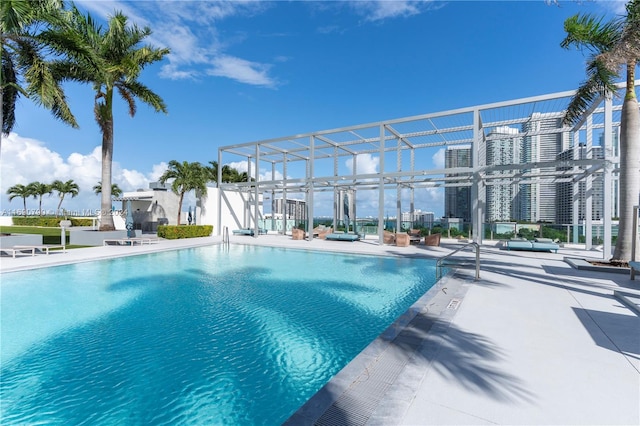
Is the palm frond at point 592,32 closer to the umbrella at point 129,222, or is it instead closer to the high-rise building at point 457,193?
the high-rise building at point 457,193

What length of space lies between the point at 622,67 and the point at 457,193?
1299 cm

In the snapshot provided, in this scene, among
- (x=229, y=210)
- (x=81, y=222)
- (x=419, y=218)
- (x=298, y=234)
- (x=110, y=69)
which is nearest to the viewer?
(x=110, y=69)

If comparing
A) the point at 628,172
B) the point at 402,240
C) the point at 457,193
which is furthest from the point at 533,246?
the point at 457,193

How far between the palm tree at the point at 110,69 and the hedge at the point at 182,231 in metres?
2.89

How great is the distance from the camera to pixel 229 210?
22.0 meters

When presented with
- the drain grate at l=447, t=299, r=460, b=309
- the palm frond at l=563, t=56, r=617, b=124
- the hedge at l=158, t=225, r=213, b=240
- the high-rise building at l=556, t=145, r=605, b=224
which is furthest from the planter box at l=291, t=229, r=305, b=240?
the high-rise building at l=556, t=145, r=605, b=224

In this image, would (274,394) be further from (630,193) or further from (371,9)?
(371,9)

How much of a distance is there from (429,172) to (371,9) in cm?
815

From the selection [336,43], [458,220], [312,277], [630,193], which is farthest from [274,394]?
[336,43]

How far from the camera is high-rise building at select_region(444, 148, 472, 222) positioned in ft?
53.2

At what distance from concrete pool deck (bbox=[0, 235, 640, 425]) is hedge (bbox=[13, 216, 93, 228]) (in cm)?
4047

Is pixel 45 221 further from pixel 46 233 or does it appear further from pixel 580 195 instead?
pixel 580 195

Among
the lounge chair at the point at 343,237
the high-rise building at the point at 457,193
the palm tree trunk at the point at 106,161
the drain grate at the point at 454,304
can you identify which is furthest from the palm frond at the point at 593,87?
the palm tree trunk at the point at 106,161

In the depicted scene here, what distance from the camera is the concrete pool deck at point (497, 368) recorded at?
216 cm
